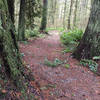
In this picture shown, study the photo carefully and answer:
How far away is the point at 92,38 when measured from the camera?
4.98m

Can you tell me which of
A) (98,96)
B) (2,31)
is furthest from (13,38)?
(98,96)

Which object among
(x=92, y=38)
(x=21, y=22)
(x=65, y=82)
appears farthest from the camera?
(x=21, y=22)

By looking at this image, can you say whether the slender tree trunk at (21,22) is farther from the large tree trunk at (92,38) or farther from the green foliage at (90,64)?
the green foliage at (90,64)

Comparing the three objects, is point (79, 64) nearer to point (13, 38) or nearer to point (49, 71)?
point (49, 71)

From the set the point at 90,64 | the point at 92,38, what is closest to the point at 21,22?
the point at 92,38

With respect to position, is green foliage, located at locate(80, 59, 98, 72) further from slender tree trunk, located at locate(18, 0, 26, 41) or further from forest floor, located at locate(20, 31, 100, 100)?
slender tree trunk, located at locate(18, 0, 26, 41)

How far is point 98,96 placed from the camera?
321 centimetres

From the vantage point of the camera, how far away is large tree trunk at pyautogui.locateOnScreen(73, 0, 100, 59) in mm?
4839

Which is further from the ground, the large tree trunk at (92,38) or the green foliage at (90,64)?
the large tree trunk at (92,38)

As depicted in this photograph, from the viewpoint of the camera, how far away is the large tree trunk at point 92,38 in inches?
191

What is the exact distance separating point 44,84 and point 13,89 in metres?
1.31

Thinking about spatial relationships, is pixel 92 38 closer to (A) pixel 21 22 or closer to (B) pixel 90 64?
(B) pixel 90 64

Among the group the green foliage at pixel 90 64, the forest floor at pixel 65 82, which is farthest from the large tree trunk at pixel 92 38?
the forest floor at pixel 65 82

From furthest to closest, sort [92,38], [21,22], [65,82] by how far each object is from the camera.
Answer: [21,22] → [92,38] → [65,82]
